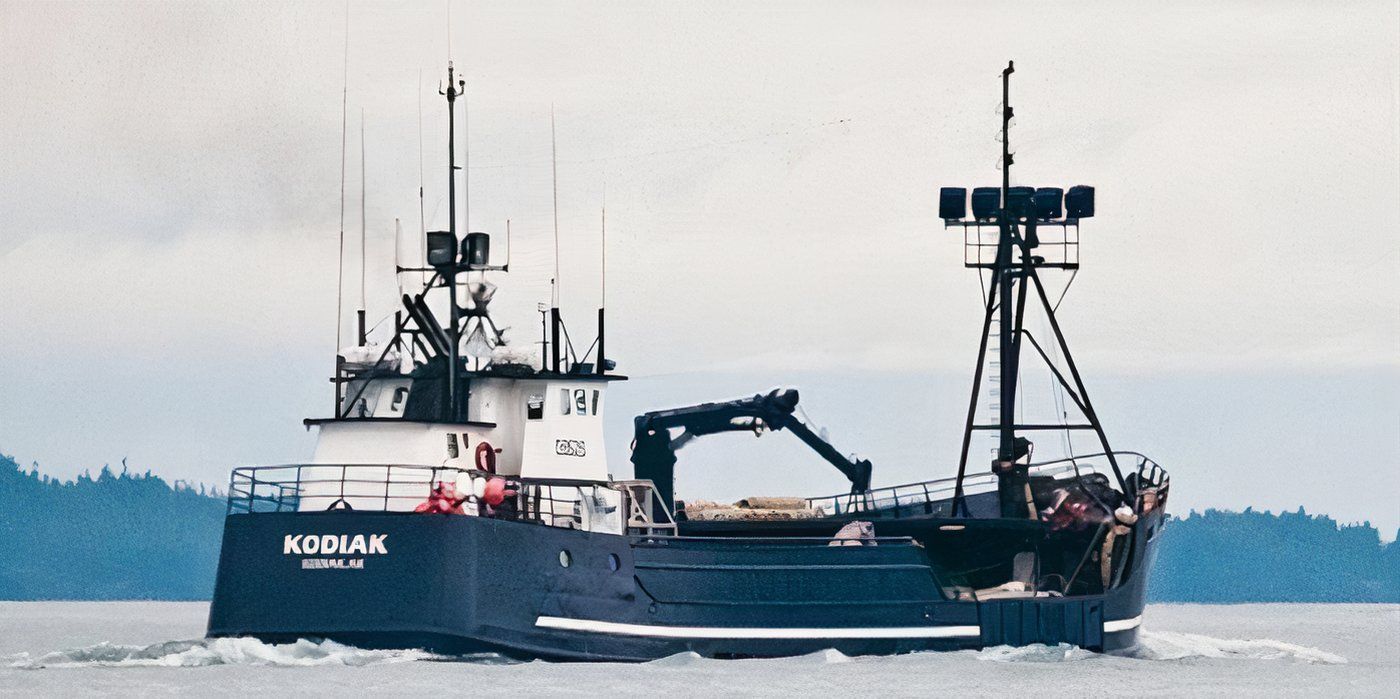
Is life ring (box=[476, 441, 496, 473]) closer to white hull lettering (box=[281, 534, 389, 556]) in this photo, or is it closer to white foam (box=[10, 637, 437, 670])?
white hull lettering (box=[281, 534, 389, 556])

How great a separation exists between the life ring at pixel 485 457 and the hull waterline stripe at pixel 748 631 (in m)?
3.70

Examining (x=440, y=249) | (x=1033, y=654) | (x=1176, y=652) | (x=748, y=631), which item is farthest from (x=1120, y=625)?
(x=440, y=249)

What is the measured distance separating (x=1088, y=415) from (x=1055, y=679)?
7448 millimetres

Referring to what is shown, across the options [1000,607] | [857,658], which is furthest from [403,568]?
[1000,607]

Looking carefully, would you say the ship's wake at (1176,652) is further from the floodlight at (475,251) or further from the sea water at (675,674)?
the floodlight at (475,251)

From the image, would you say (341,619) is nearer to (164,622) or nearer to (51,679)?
(51,679)

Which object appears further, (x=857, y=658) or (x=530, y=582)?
(x=857, y=658)

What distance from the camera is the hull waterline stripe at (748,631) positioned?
37.7m

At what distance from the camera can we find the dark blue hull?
35594 mm

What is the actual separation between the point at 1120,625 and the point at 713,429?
948 cm

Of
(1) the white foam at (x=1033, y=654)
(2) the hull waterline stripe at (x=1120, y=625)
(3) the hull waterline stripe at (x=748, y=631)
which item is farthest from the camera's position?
(2) the hull waterline stripe at (x=1120, y=625)

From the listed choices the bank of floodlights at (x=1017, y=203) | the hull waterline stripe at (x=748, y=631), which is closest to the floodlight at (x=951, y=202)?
the bank of floodlights at (x=1017, y=203)

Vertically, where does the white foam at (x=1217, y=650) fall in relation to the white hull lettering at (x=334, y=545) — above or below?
below

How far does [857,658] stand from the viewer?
40781 mm
